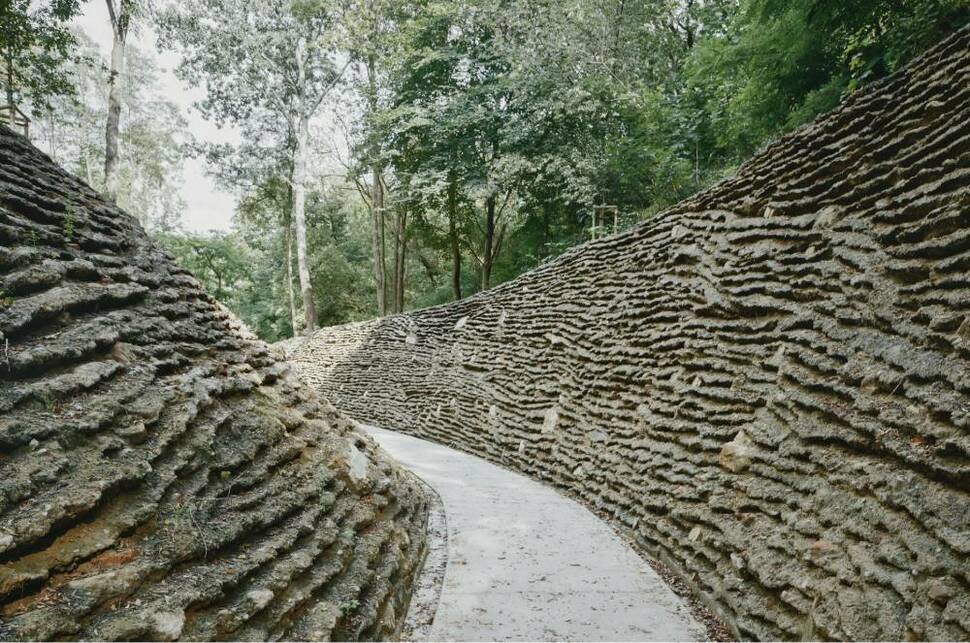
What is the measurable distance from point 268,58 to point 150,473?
16968 millimetres

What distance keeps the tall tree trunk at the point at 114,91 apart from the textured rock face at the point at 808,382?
10341 mm

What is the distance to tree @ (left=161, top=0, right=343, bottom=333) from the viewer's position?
14508mm

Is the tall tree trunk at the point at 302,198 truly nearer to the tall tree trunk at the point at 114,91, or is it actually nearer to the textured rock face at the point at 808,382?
the tall tree trunk at the point at 114,91

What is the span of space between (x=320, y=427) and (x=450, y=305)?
6.67 m

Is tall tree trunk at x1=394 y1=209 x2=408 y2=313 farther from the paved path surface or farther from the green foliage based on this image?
the paved path surface

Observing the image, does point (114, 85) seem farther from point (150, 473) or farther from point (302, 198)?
point (150, 473)

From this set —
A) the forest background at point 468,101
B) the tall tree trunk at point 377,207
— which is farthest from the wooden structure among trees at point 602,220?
the tall tree trunk at point 377,207

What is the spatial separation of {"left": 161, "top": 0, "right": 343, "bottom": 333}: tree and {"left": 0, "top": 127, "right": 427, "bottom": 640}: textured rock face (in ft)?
38.8

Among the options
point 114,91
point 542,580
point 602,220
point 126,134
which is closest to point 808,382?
point 542,580

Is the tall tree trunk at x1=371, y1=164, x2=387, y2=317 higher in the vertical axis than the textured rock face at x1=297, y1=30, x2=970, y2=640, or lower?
higher

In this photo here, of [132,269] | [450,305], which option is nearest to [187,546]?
[132,269]

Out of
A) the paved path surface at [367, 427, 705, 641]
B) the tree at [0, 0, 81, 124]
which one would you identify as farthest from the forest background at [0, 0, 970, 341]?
the paved path surface at [367, 427, 705, 641]

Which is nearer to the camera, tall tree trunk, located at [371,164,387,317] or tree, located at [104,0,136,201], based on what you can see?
tree, located at [104,0,136,201]

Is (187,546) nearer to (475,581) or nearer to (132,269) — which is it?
(475,581)
